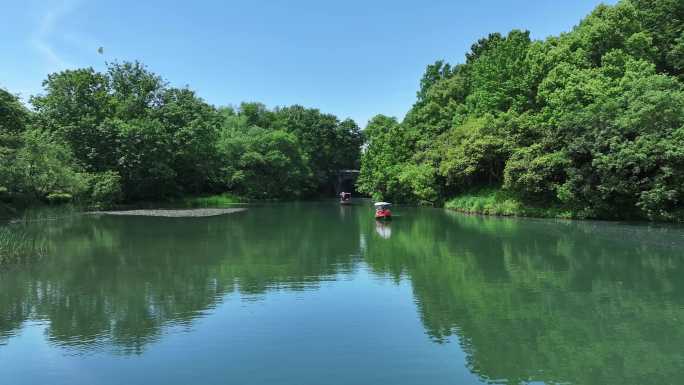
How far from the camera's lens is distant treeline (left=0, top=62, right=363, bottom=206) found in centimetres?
3684

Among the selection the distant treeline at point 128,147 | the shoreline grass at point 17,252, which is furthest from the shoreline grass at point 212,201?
the shoreline grass at point 17,252

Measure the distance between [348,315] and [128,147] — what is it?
47.9m

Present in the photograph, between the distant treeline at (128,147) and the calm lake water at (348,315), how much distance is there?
1890 cm

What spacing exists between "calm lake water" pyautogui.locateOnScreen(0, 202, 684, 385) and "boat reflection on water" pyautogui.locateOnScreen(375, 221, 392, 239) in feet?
17.4

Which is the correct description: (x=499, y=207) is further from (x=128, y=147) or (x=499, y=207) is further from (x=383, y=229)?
(x=128, y=147)

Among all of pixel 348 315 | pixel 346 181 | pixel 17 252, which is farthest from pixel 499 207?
pixel 346 181

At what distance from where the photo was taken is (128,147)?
53.3 metres

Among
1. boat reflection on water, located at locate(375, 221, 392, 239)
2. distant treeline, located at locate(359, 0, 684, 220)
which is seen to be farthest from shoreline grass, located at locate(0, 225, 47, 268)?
distant treeline, located at locate(359, 0, 684, 220)

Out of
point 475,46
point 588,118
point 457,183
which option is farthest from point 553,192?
point 475,46

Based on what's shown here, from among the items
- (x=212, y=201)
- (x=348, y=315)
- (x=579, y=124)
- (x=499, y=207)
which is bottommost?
(x=348, y=315)

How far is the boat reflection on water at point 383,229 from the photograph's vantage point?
28.0 metres

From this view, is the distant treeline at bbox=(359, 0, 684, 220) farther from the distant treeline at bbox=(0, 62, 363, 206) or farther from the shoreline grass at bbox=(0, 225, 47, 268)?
the shoreline grass at bbox=(0, 225, 47, 268)

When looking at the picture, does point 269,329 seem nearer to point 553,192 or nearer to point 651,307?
point 651,307

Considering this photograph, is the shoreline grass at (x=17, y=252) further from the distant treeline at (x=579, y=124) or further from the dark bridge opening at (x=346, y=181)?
the dark bridge opening at (x=346, y=181)
